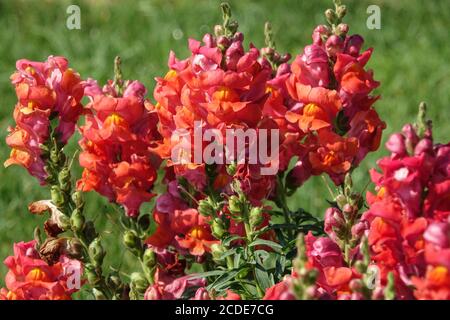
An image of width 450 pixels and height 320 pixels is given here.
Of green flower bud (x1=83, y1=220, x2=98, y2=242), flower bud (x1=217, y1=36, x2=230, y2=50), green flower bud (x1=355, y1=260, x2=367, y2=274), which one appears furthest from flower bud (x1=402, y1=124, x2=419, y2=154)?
green flower bud (x1=83, y1=220, x2=98, y2=242)

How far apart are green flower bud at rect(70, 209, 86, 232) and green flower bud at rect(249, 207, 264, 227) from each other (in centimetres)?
34

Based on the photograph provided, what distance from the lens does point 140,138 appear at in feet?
6.86

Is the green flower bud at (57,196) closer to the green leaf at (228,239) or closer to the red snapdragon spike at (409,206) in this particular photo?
the green leaf at (228,239)

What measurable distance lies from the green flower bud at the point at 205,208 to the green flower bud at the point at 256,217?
8 cm

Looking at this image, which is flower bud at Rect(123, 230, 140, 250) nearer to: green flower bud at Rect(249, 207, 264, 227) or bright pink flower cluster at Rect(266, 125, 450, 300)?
green flower bud at Rect(249, 207, 264, 227)

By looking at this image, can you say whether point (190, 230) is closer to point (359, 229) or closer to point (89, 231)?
point (89, 231)

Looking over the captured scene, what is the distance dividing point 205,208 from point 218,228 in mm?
48

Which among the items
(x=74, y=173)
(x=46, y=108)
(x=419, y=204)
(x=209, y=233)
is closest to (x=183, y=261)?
(x=209, y=233)

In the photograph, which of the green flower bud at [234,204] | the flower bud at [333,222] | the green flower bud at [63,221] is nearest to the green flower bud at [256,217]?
the green flower bud at [234,204]

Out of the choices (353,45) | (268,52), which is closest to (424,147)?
(353,45)

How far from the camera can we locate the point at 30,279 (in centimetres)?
192

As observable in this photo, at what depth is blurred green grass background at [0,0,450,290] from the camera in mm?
4645

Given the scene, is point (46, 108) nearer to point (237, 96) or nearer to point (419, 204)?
point (237, 96)

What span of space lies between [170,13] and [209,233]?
3.46 m
